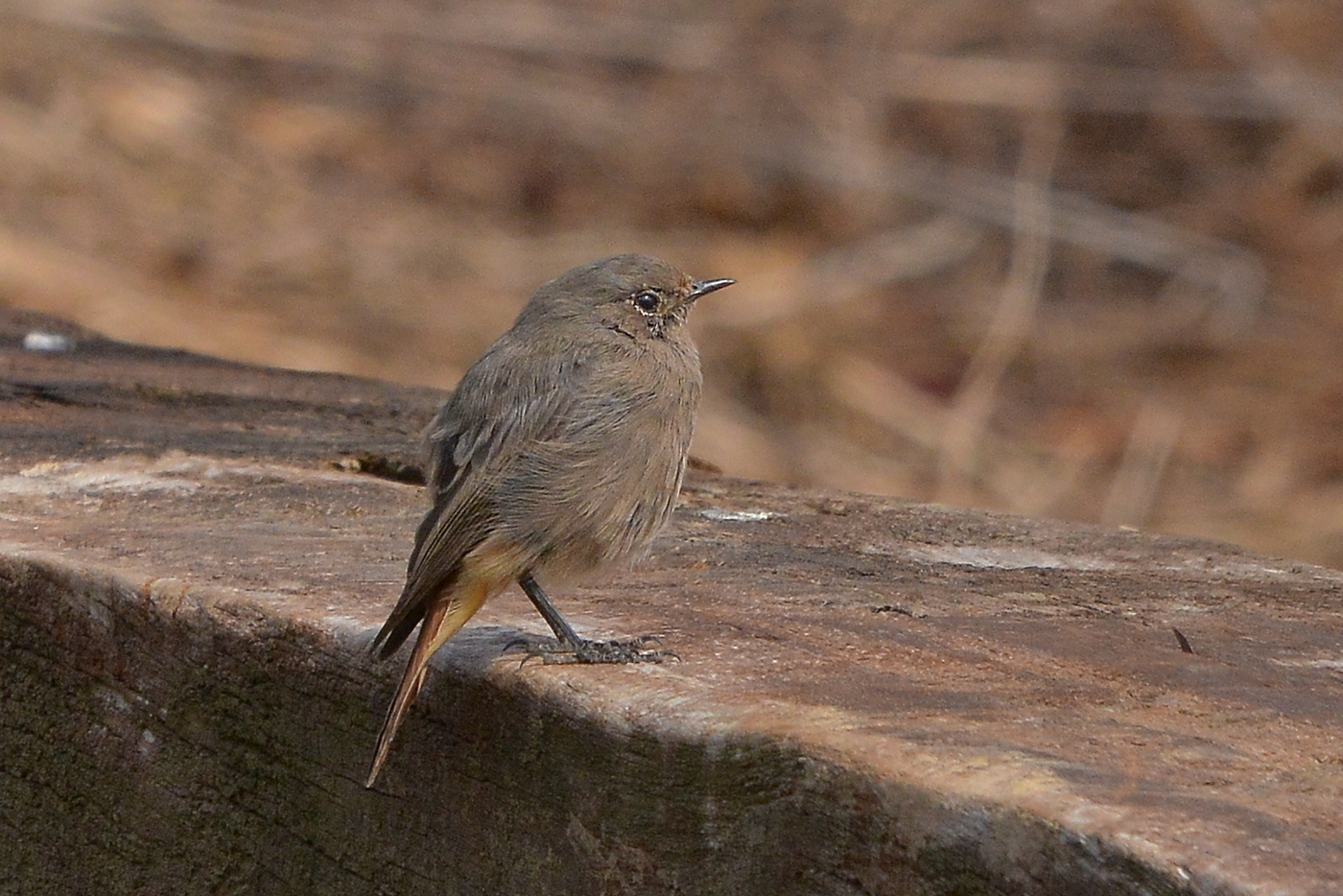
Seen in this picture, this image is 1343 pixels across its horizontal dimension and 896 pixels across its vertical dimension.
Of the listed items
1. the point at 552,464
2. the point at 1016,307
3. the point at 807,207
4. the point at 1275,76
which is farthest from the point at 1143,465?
the point at 552,464

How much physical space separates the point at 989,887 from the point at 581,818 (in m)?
0.62

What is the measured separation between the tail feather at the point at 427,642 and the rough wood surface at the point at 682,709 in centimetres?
5

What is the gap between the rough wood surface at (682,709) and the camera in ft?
7.06

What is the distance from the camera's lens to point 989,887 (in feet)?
6.79

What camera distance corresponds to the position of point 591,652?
274 centimetres

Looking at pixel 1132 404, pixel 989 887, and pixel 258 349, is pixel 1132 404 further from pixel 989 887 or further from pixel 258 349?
pixel 989 887

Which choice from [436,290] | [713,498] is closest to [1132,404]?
[436,290]

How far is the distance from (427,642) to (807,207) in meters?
6.58

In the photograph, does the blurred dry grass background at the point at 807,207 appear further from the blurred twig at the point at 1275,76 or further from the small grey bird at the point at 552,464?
the small grey bird at the point at 552,464

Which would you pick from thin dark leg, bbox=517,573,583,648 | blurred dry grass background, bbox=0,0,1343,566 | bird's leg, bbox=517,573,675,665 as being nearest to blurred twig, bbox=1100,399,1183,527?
blurred dry grass background, bbox=0,0,1343,566

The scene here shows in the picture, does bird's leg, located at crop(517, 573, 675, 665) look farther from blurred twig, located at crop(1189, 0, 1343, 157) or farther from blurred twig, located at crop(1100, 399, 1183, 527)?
blurred twig, located at crop(1189, 0, 1343, 157)

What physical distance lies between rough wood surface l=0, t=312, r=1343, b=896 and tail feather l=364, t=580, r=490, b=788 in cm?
5

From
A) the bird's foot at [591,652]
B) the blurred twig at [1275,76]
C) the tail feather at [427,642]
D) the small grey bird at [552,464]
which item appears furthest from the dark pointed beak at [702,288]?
the blurred twig at [1275,76]

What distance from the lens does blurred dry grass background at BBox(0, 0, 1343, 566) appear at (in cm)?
773
